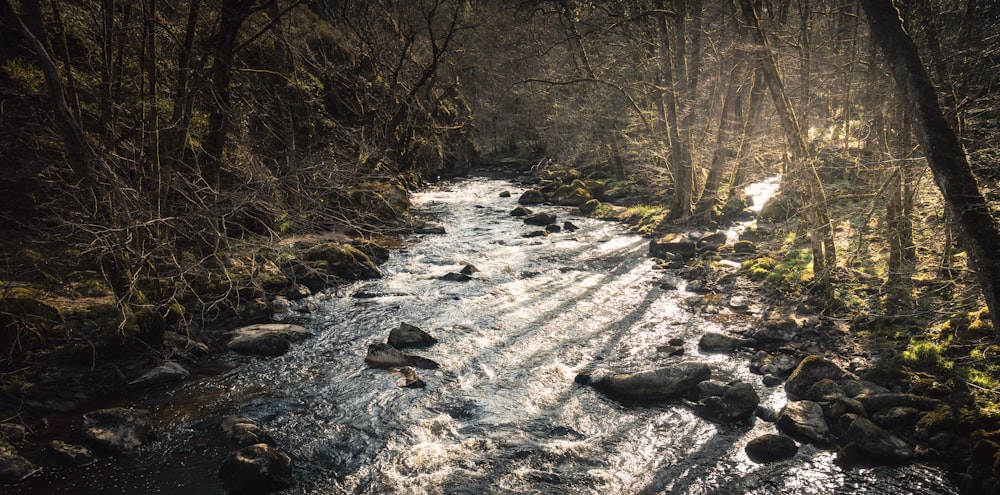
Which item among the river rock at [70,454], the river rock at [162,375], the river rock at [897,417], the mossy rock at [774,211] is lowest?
the river rock at [70,454]

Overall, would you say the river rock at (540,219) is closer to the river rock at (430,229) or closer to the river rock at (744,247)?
the river rock at (430,229)

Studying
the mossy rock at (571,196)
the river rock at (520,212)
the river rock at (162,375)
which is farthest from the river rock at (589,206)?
the river rock at (162,375)

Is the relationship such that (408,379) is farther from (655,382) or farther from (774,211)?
(774,211)

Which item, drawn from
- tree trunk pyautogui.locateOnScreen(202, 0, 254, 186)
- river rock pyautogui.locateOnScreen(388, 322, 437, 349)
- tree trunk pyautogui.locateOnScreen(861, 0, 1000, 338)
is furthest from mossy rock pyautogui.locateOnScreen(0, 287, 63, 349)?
tree trunk pyautogui.locateOnScreen(861, 0, 1000, 338)

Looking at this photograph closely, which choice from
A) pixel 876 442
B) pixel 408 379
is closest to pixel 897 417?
pixel 876 442

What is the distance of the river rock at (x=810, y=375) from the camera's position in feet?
26.7

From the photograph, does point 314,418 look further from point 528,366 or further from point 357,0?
point 357,0

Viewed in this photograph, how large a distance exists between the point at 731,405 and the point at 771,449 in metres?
0.98

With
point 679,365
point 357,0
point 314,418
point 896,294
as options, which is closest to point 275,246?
point 314,418

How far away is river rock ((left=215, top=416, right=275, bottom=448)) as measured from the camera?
694cm

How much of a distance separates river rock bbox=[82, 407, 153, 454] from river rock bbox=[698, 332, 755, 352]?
8972 millimetres

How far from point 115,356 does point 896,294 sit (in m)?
13.8

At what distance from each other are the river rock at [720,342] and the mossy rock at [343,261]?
8.63m

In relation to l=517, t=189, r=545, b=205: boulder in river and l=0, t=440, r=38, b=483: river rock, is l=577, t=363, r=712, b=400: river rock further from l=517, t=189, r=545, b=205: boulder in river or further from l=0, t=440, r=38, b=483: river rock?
l=517, t=189, r=545, b=205: boulder in river
